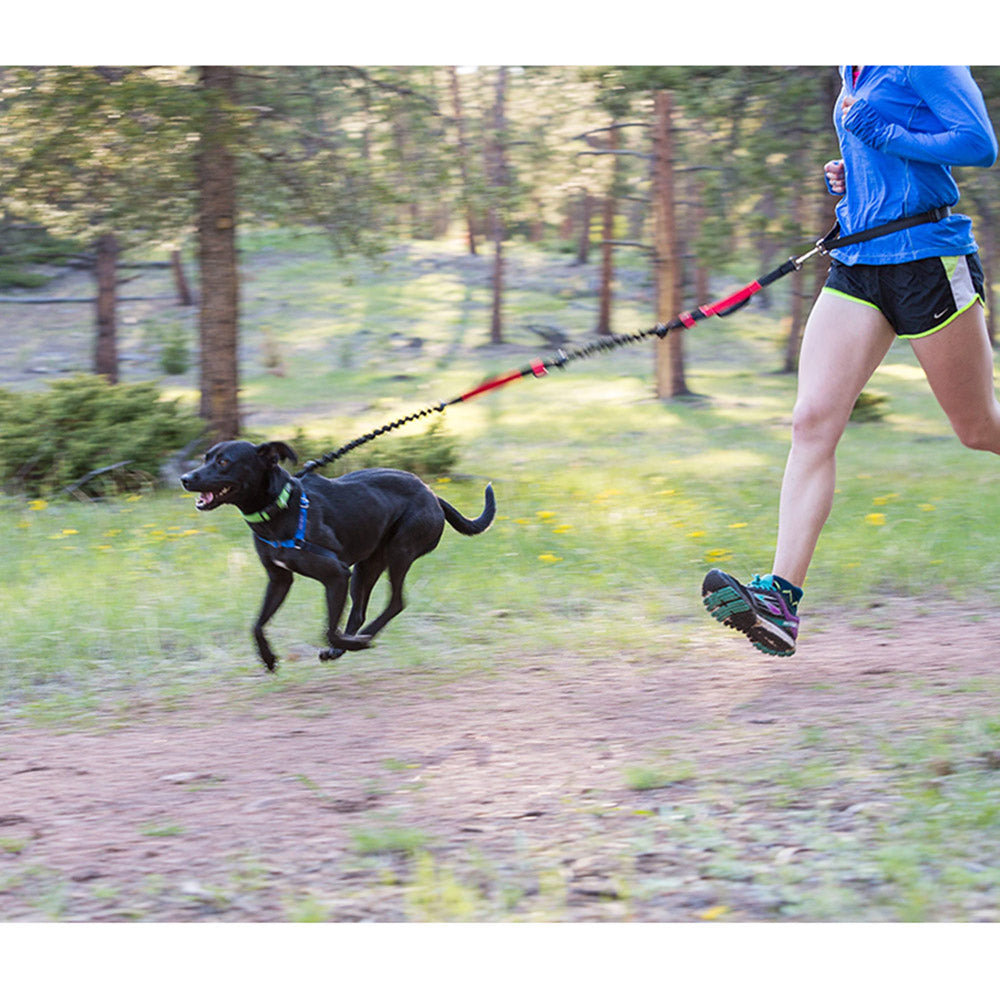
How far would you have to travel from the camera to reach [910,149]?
414 cm

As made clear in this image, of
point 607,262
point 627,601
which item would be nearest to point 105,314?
point 607,262

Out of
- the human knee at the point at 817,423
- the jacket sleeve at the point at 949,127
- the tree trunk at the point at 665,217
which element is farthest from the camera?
the tree trunk at the point at 665,217

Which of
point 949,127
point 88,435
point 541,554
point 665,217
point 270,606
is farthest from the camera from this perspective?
point 665,217

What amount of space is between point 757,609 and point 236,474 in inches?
81.8

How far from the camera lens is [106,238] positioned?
17.0 metres

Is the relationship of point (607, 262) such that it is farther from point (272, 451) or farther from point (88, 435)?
point (272, 451)

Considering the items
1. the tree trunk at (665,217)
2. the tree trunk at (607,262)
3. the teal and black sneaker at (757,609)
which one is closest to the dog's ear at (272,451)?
the teal and black sneaker at (757,609)

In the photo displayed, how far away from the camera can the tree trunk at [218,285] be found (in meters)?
9.99

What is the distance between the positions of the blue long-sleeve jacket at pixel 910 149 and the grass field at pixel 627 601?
1.68 meters

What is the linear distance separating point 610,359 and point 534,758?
25454 millimetres

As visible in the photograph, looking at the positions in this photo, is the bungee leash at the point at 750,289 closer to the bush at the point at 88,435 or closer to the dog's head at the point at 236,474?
the dog's head at the point at 236,474

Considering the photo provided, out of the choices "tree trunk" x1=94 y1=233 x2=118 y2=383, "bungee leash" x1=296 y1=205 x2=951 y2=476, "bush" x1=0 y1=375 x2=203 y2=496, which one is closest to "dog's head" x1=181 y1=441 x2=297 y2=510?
"bungee leash" x1=296 y1=205 x2=951 y2=476

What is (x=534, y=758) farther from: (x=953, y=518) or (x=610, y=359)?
(x=610, y=359)

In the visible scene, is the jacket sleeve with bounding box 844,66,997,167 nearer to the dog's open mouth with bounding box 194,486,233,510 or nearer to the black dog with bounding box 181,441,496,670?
the black dog with bounding box 181,441,496,670
